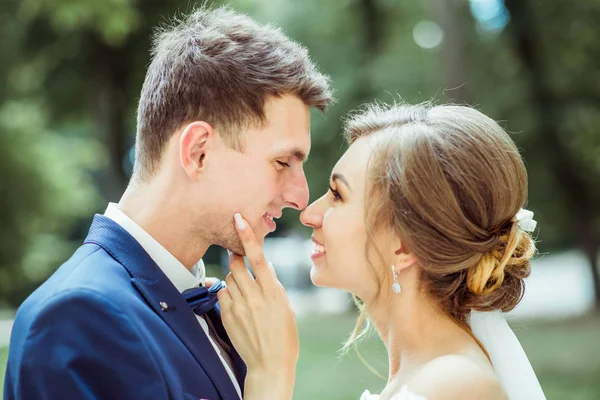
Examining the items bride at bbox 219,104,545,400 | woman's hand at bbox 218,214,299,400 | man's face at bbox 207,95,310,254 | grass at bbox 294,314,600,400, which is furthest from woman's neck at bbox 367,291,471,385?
grass at bbox 294,314,600,400

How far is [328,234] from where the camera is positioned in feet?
7.22

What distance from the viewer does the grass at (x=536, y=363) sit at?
6.55m

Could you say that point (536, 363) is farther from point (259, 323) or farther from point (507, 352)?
point (259, 323)

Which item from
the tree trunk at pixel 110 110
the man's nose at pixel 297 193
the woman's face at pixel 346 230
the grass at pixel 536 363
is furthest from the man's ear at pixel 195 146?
the tree trunk at pixel 110 110

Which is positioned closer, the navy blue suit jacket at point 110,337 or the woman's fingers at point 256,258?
the navy blue suit jacket at point 110,337

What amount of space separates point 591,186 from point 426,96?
105 inches

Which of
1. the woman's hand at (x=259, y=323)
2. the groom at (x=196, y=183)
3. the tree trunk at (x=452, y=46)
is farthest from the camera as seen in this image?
the tree trunk at (x=452, y=46)

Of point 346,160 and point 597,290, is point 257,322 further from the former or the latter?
point 597,290

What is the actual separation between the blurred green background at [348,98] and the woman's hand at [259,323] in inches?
146

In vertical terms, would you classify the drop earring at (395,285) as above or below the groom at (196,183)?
below

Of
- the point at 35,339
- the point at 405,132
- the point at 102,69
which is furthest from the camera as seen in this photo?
the point at 102,69

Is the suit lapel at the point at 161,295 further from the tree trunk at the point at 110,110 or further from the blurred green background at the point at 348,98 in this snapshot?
the tree trunk at the point at 110,110

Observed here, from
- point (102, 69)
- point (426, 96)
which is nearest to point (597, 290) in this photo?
point (426, 96)

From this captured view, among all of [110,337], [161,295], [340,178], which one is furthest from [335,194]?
[110,337]
